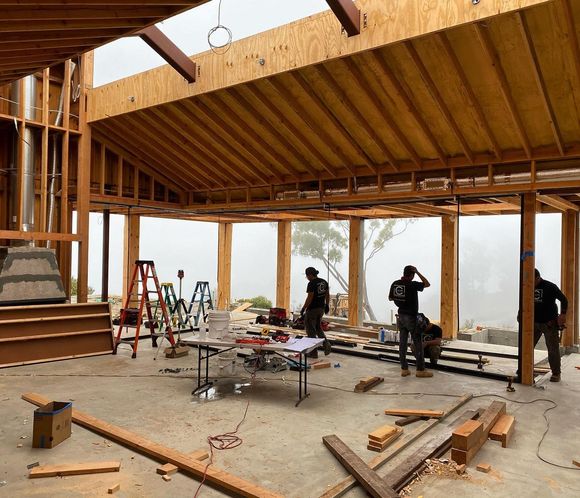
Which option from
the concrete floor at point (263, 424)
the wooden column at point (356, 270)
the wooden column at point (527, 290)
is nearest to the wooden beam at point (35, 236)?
the concrete floor at point (263, 424)

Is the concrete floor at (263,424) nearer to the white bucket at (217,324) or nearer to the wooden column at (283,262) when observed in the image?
the white bucket at (217,324)

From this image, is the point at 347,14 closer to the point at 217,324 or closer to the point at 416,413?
the point at 217,324

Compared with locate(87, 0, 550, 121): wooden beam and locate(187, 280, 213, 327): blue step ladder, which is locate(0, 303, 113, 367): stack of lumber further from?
locate(87, 0, 550, 121): wooden beam

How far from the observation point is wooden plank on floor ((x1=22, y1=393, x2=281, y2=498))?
3.06 meters

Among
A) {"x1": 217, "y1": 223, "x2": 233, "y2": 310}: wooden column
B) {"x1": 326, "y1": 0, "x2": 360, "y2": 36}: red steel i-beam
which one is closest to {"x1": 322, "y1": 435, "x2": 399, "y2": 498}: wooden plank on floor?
{"x1": 326, "y1": 0, "x2": 360, "y2": 36}: red steel i-beam

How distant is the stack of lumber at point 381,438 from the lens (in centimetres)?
383

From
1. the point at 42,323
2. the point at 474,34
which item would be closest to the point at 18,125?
the point at 42,323

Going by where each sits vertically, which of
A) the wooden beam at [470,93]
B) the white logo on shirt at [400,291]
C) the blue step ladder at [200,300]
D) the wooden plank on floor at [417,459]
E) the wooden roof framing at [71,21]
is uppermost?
the wooden beam at [470,93]

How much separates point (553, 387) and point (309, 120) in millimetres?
5175

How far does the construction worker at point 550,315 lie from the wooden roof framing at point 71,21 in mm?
5934

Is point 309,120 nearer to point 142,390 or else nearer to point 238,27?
point 238,27

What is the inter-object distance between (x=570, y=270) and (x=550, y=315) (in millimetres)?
3356

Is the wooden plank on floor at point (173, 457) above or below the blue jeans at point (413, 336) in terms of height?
below

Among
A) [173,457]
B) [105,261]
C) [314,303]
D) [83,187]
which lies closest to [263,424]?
[173,457]
